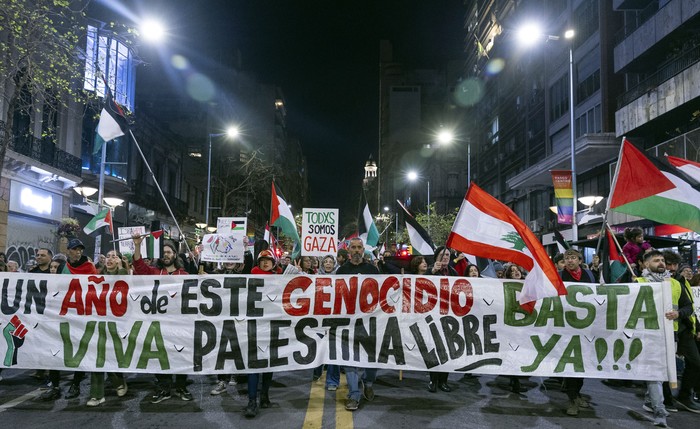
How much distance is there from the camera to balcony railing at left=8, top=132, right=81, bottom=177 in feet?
61.6

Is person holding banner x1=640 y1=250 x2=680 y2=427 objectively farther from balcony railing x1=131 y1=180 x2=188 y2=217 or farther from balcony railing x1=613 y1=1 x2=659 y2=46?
balcony railing x1=131 y1=180 x2=188 y2=217

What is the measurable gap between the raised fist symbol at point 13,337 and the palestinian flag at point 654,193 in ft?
22.5

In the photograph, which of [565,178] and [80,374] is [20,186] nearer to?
[80,374]

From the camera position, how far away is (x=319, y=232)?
12.3 meters

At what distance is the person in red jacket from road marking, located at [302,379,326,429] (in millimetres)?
1420

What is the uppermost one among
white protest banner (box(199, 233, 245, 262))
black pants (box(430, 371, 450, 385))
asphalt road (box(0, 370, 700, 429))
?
white protest banner (box(199, 233, 245, 262))

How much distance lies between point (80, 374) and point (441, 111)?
102 meters

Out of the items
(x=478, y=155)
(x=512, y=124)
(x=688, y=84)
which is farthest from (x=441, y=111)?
(x=688, y=84)

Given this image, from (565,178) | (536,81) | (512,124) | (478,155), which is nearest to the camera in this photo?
(565,178)

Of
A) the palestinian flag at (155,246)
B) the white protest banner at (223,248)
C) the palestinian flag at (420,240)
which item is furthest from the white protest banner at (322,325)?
the palestinian flag at (155,246)

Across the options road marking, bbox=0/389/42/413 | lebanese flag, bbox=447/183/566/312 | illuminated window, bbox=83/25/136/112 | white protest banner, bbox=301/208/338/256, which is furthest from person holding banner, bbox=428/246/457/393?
illuminated window, bbox=83/25/136/112

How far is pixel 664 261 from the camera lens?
6.26 metres

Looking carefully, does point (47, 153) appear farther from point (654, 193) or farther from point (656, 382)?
point (656, 382)

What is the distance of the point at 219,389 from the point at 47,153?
17.7 meters
